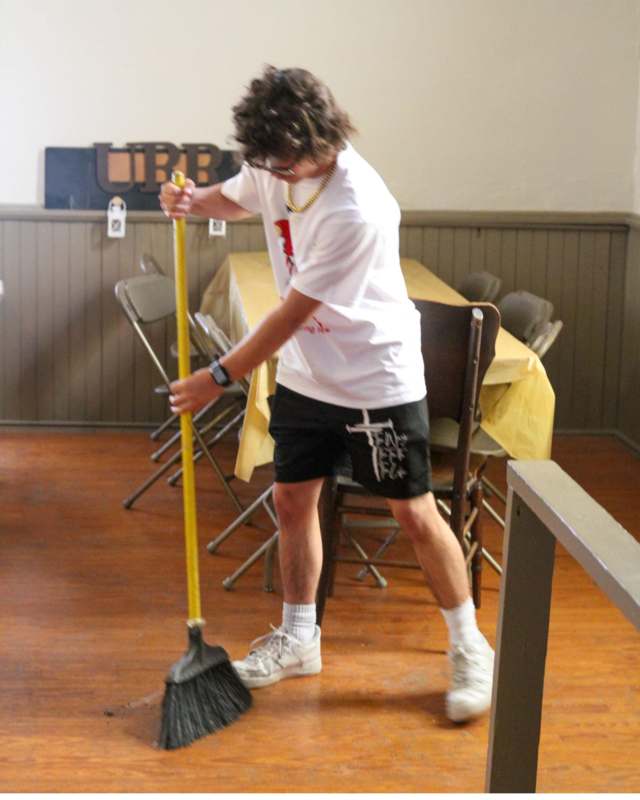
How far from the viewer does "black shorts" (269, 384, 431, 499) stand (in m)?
3.10

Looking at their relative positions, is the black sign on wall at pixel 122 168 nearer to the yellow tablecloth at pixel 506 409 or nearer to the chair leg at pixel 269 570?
the yellow tablecloth at pixel 506 409

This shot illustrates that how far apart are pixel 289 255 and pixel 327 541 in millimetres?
980

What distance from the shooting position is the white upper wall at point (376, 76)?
597 centimetres

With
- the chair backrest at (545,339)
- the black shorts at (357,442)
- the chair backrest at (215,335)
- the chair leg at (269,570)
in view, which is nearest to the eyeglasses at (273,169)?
the black shorts at (357,442)

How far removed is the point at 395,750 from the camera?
9.79 ft

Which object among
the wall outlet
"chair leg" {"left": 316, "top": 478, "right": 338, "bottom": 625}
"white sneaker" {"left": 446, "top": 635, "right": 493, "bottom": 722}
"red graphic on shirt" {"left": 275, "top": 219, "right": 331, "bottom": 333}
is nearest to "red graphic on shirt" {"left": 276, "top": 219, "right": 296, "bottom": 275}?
"red graphic on shirt" {"left": 275, "top": 219, "right": 331, "bottom": 333}

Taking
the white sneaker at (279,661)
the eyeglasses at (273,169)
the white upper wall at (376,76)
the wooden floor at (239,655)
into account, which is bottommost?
the wooden floor at (239,655)

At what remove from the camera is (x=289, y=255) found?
10.1 ft

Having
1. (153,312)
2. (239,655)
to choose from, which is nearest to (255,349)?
(239,655)

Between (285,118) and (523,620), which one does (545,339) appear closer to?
(285,118)

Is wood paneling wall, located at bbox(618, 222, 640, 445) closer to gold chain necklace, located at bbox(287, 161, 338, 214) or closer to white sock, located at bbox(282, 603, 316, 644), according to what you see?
white sock, located at bbox(282, 603, 316, 644)

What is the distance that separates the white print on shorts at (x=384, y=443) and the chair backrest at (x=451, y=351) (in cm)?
46

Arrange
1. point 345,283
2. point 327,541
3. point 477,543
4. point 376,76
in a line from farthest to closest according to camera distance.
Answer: point 376,76
point 477,543
point 327,541
point 345,283

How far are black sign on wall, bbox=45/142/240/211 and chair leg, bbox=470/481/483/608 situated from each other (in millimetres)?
2683
